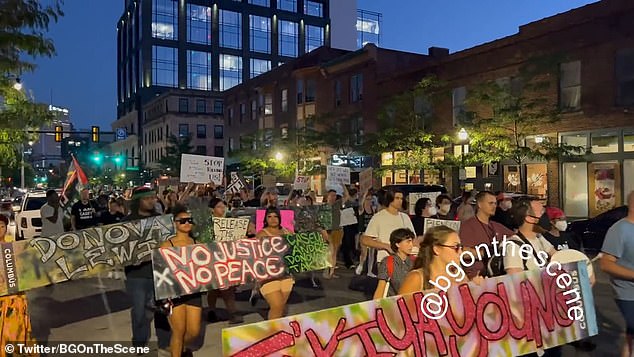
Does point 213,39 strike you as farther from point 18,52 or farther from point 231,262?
point 231,262

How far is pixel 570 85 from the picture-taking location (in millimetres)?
22484

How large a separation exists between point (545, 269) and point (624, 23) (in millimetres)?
19324

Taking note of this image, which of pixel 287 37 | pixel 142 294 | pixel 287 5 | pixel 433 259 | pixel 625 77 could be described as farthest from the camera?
pixel 287 37

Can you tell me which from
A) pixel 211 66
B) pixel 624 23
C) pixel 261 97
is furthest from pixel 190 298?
pixel 211 66

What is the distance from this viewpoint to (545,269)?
15.6 feet

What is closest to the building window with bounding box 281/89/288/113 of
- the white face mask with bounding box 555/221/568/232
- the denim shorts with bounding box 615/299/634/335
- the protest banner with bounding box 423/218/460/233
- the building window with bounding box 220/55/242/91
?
the protest banner with bounding box 423/218/460/233

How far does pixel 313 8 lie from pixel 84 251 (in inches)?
3664

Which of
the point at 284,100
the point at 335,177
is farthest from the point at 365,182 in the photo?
the point at 284,100

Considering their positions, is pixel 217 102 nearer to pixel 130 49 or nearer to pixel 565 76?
A: pixel 130 49

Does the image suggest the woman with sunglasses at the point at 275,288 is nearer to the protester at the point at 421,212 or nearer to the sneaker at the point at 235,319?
the sneaker at the point at 235,319

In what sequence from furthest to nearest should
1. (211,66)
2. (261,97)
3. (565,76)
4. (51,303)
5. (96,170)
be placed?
(96,170)
(211,66)
(261,97)
(565,76)
(51,303)

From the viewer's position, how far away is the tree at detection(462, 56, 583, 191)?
2084cm

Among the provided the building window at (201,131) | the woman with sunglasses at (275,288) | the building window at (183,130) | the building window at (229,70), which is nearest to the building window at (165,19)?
the building window at (229,70)

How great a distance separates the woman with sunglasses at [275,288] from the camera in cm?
654
